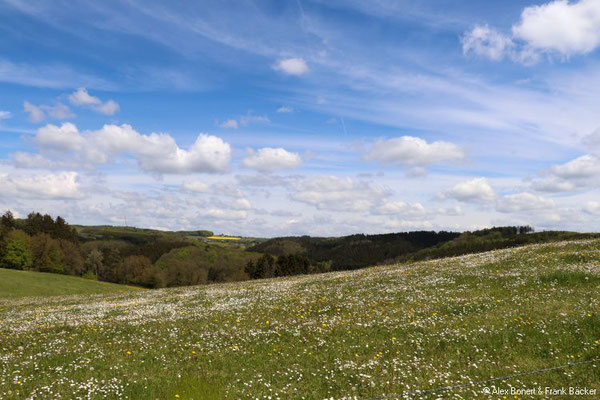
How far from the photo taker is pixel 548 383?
10.2 metres

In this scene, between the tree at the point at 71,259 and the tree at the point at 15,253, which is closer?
the tree at the point at 15,253

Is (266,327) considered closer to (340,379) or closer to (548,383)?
(340,379)

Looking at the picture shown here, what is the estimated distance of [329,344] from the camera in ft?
48.9

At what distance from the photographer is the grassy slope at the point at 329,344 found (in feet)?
37.2

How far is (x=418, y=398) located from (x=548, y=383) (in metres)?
3.65

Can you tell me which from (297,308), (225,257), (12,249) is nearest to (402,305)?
(297,308)

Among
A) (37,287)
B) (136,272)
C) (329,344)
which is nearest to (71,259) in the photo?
(136,272)

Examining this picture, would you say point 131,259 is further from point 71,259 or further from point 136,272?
point 71,259

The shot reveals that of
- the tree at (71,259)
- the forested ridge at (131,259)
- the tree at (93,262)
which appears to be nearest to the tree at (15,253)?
the forested ridge at (131,259)

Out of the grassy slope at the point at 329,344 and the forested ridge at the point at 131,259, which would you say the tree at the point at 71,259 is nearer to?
the forested ridge at the point at 131,259

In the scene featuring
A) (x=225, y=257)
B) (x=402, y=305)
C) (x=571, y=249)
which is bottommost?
(x=225, y=257)

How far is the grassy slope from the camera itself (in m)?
11.4

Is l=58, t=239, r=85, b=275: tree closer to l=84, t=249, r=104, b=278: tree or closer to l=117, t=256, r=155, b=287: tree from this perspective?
l=84, t=249, r=104, b=278: tree

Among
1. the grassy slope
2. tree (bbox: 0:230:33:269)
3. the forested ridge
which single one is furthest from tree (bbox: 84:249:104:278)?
the grassy slope
